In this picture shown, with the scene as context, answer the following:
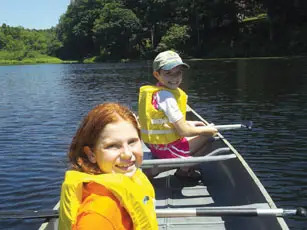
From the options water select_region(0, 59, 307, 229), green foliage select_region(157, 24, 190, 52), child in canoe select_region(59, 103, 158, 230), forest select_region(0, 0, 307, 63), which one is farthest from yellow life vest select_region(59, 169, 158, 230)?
green foliage select_region(157, 24, 190, 52)

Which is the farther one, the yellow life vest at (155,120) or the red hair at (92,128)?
the yellow life vest at (155,120)

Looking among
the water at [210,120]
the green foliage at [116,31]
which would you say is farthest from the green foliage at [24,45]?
the water at [210,120]

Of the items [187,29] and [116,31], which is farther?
[116,31]

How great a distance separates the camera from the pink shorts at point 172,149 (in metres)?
5.80

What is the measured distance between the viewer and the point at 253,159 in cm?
1066

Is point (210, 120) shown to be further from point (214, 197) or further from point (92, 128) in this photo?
point (92, 128)

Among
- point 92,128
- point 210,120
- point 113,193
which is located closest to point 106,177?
point 113,193

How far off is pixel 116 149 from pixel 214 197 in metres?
3.83

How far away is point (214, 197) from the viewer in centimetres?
592

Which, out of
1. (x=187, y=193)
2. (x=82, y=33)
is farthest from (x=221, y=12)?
(x=187, y=193)

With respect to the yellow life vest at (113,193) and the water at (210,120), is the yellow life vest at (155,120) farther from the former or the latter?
the yellow life vest at (113,193)

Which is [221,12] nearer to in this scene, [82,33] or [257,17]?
[257,17]

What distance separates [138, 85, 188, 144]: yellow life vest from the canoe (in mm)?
377

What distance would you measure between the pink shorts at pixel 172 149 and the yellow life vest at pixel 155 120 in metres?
0.09
